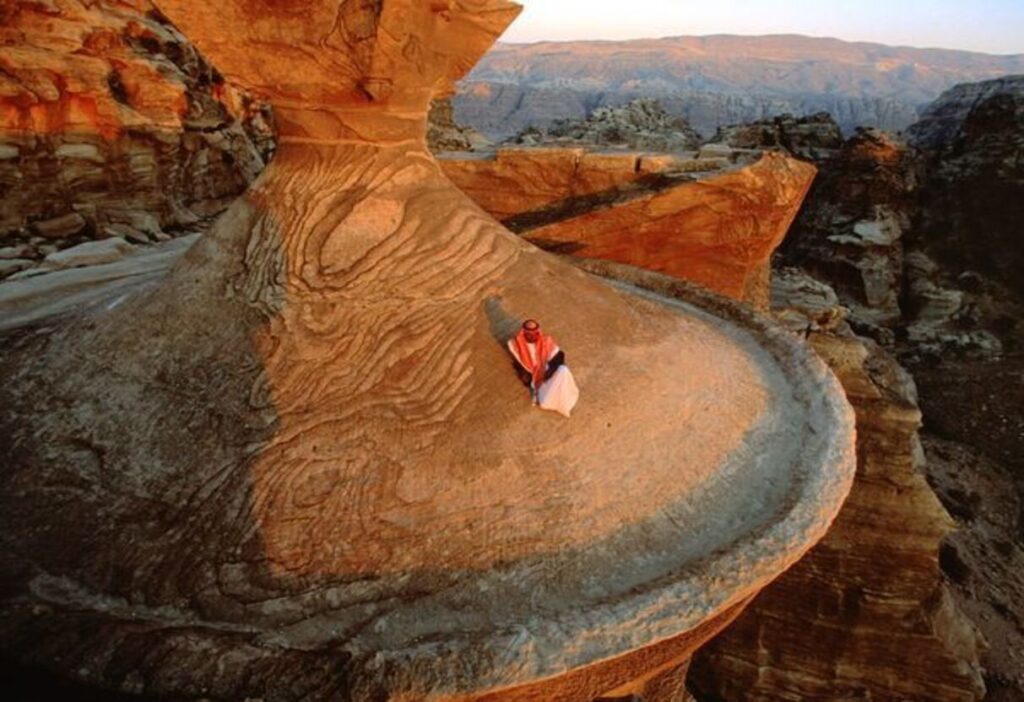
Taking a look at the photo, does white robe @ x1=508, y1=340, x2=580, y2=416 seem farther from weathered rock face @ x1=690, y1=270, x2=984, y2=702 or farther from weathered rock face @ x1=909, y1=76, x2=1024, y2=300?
weathered rock face @ x1=909, y1=76, x2=1024, y2=300

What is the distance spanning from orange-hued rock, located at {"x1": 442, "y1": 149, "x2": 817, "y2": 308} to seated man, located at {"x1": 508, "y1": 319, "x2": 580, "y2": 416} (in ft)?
8.76

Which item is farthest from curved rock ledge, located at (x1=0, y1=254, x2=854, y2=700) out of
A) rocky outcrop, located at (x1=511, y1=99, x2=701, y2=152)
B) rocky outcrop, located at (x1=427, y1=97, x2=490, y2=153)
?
rocky outcrop, located at (x1=511, y1=99, x2=701, y2=152)

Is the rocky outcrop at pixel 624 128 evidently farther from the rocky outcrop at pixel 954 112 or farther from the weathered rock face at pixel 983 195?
the rocky outcrop at pixel 954 112

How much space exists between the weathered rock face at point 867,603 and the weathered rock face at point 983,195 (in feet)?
44.9

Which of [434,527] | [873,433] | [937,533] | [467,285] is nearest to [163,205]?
[467,285]

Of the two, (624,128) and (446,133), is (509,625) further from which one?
(624,128)

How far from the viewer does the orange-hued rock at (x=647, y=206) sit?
4906mm

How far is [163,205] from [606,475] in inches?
266

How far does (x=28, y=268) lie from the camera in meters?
5.16

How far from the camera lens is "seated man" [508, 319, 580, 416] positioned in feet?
7.87

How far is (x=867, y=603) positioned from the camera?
5.44 metres

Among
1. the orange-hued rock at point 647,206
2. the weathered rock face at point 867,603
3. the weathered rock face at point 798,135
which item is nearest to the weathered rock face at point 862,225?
the weathered rock face at point 798,135

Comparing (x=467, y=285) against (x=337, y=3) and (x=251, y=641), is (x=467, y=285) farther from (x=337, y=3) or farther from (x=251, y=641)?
(x=251, y=641)

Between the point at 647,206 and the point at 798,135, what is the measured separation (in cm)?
1618
